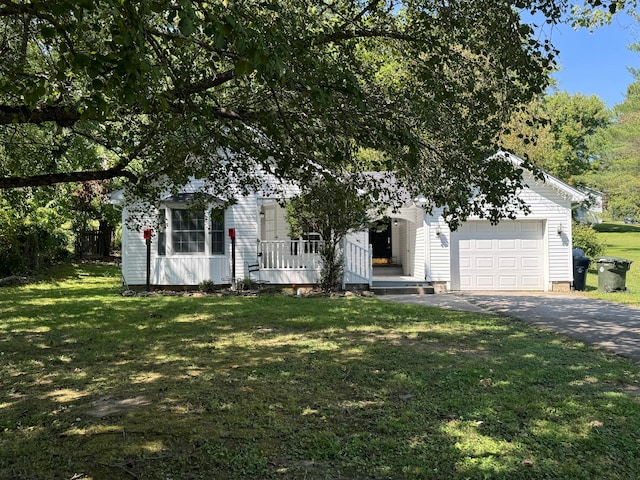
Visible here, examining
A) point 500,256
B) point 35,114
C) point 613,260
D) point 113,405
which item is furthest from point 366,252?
point 35,114

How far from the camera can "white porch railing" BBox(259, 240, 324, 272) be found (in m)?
16.3

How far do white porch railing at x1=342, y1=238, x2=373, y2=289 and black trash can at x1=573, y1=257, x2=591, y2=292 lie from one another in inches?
267

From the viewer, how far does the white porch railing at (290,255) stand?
16.3 meters

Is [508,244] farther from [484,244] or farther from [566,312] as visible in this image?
[566,312]

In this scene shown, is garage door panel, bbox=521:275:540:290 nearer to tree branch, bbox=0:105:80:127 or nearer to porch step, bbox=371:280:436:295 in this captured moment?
porch step, bbox=371:280:436:295

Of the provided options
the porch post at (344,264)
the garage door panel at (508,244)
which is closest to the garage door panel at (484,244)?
the garage door panel at (508,244)

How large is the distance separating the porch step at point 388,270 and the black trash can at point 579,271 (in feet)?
20.4

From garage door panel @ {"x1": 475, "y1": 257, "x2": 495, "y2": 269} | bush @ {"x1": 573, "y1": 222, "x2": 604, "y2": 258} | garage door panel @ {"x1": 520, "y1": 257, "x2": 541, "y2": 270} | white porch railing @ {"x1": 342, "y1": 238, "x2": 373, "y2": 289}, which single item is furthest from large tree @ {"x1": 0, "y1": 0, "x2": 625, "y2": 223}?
bush @ {"x1": 573, "y1": 222, "x2": 604, "y2": 258}

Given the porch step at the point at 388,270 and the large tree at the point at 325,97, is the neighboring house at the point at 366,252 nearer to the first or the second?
the porch step at the point at 388,270

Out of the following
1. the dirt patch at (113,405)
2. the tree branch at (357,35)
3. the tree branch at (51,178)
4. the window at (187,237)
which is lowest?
the dirt patch at (113,405)

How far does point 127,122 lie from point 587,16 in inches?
402

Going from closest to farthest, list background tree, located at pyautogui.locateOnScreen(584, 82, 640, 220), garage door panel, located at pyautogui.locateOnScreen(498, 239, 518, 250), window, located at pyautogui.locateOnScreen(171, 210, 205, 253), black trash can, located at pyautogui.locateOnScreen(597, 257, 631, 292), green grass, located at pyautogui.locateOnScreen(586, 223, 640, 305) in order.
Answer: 1. green grass, located at pyautogui.locateOnScreen(586, 223, 640, 305)
2. black trash can, located at pyautogui.locateOnScreen(597, 257, 631, 292)
3. window, located at pyautogui.locateOnScreen(171, 210, 205, 253)
4. garage door panel, located at pyautogui.locateOnScreen(498, 239, 518, 250)
5. background tree, located at pyautogui.locateOnScreen(584, 82, 640, 220)

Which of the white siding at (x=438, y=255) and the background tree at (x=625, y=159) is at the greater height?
the background tree at (x=625, y=159)

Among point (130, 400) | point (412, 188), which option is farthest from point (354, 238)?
point (130, 400)
